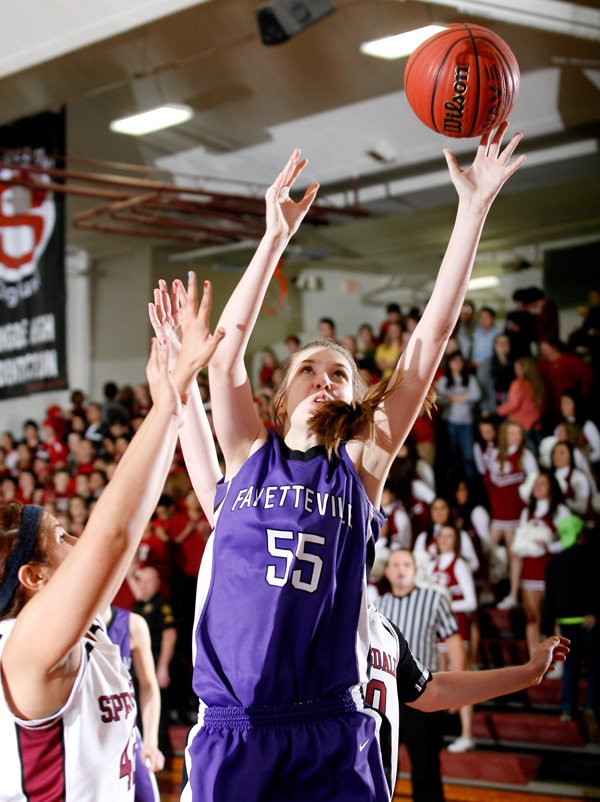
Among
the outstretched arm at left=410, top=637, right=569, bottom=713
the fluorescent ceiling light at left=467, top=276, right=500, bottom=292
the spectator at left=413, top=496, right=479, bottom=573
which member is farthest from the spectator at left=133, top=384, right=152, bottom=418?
the outstretched arm at left=410, top=637, right=569, bottom=713

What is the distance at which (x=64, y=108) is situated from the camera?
1283cm

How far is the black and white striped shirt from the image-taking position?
265 inches

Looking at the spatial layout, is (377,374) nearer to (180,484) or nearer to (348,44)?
(180,484)

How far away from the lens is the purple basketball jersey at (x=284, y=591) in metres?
2.26

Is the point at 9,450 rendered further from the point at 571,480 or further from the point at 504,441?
the point at 571,480

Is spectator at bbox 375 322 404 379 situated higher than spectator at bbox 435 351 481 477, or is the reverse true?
spectator at bbox 375 322 404 379

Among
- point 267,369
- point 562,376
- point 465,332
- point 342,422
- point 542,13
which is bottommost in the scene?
point 342,422

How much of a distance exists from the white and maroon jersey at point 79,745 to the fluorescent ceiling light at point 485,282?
1380cm

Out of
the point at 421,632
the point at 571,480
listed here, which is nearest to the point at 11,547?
the point at 421,632

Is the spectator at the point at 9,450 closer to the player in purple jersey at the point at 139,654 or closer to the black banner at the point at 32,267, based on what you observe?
the black banner at the point at 32,267

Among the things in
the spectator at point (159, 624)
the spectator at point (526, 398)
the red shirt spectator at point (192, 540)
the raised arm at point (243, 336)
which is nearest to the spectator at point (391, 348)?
the spectator at point (526, 398)

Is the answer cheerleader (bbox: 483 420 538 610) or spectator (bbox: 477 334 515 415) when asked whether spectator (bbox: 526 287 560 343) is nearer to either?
spectator (bbox: 477 334 515 415)

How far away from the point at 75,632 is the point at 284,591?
686mm

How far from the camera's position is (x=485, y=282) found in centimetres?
1580
